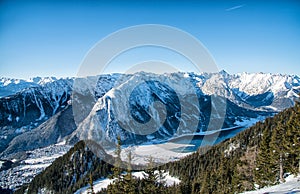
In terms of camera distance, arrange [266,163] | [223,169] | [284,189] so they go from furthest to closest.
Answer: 1. [223,169]
2. [266,163]
3. [284,189]

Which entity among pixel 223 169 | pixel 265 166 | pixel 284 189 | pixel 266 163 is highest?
pixel 284 189

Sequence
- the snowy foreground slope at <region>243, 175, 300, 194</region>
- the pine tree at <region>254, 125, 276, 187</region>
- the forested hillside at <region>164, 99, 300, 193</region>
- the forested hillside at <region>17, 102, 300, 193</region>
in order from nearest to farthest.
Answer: the snowy foreground slope at <region>243, 175, 300, 194</region> → the forested hillside at <region>17, 102, 300, 193</region> → the forested hillside at <region>164, 99, 300, 193</region> → the pine tree at <region>254, 125, 276, 187</region>

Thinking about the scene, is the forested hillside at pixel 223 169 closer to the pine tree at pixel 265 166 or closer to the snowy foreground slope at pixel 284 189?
the pine tree at pixel 265 166

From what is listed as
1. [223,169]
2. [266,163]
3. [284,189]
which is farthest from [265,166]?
[284,189]

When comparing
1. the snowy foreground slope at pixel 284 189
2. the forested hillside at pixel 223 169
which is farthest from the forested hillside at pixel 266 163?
the snowy foreground slope at pixel 284 189

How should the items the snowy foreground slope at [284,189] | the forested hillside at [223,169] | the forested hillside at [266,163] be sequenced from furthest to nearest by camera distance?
the forested hillside at [266,163] < the forested hillside at [223,169] < the snowy foreground slope at [284,189]

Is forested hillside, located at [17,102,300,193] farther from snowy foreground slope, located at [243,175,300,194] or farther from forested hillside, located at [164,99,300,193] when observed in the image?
snowy foreground slope, located at [243,175,300,194]

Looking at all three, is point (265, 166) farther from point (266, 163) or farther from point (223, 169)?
point (223, 169)

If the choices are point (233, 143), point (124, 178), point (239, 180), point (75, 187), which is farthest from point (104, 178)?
point (124, 178)

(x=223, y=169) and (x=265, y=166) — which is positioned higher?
(x=265, y=166)

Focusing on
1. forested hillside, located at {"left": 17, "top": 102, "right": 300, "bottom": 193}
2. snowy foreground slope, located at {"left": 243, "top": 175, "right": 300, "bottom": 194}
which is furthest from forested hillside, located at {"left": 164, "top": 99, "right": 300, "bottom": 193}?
snowy foreground slope, located at {"left": 243, "top": 175, "right": 300, "bottom": 194}

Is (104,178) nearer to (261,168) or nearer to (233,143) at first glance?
(233,143)
